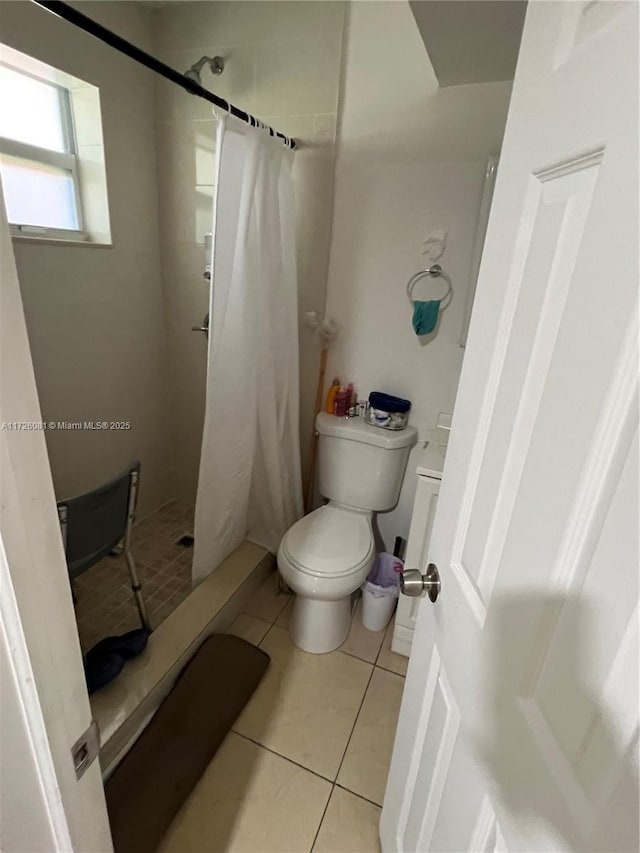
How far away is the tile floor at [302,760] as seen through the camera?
3.86ft

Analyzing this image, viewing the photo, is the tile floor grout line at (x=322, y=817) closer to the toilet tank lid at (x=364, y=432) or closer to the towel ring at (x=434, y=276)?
the toilet tank lid at (x=364, y=432)

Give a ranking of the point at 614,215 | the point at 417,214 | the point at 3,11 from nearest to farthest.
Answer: the point at 614,215
the point at 3,11
the point at 417,214

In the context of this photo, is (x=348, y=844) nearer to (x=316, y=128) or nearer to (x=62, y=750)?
(x=62, y=750)

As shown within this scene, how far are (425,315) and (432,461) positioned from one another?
571 mm

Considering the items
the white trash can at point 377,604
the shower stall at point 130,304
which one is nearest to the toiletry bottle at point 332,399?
the shower stall at point 130,304

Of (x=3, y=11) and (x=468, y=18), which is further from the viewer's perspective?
(x=3, y=11)

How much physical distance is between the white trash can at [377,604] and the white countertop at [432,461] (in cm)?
61

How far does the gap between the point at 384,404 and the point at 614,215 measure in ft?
4.64

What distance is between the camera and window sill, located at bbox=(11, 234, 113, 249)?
1.55m

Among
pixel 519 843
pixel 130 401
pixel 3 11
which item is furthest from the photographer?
pixel 130 401

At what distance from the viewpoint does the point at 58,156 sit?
174 centimetres

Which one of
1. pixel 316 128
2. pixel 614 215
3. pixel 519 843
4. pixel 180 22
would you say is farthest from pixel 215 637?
pixel 180 22

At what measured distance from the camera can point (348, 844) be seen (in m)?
1.17

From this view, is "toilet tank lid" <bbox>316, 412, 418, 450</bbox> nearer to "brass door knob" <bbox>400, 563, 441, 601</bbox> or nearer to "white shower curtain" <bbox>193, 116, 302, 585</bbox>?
"white shower curtain" <bbox>193, 116, 302, 585</bbox>
